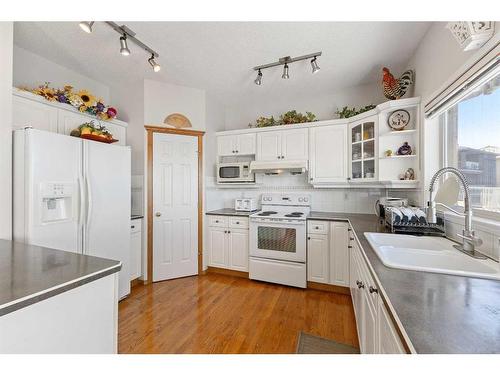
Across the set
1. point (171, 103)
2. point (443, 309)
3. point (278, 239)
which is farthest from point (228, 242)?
point (443, 309)

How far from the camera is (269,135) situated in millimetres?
3201

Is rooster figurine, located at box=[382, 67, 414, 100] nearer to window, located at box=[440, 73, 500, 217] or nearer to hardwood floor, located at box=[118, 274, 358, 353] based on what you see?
window, located at box=[440, 73, 500, 217]

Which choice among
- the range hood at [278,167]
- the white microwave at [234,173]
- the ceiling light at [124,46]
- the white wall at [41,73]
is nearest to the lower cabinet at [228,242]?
the white microwave at [234,173]

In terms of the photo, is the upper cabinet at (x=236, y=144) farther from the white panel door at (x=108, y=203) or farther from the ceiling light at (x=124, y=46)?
the ceiling light at (x=124, y=46)

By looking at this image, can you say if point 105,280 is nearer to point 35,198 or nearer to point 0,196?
point 35,198

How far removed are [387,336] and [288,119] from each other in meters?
2.82

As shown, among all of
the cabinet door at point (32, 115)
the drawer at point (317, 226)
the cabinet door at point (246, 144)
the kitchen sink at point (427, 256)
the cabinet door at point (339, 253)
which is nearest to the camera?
the kitchen sink at point (427, 256)

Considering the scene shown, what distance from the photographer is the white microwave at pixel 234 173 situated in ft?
10.9

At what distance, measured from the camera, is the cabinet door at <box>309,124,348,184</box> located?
2855 millimetres

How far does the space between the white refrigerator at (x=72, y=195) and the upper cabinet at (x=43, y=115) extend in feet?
1.52

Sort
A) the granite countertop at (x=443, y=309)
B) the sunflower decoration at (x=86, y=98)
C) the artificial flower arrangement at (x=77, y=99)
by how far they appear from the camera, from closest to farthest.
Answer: the granite countertop at (x=443, y=309), the artificial flower arrangement at (x=77, y=99), the sunflower decoration at (x=86, y=98)

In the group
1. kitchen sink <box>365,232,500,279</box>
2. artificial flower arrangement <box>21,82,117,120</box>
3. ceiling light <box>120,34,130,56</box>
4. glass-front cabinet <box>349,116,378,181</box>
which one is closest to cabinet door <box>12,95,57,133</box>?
artificial flower arrangement <box>21,82,117,120</box>

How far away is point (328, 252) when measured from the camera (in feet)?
8.59

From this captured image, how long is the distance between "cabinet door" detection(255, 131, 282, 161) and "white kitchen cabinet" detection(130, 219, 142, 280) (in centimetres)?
185
